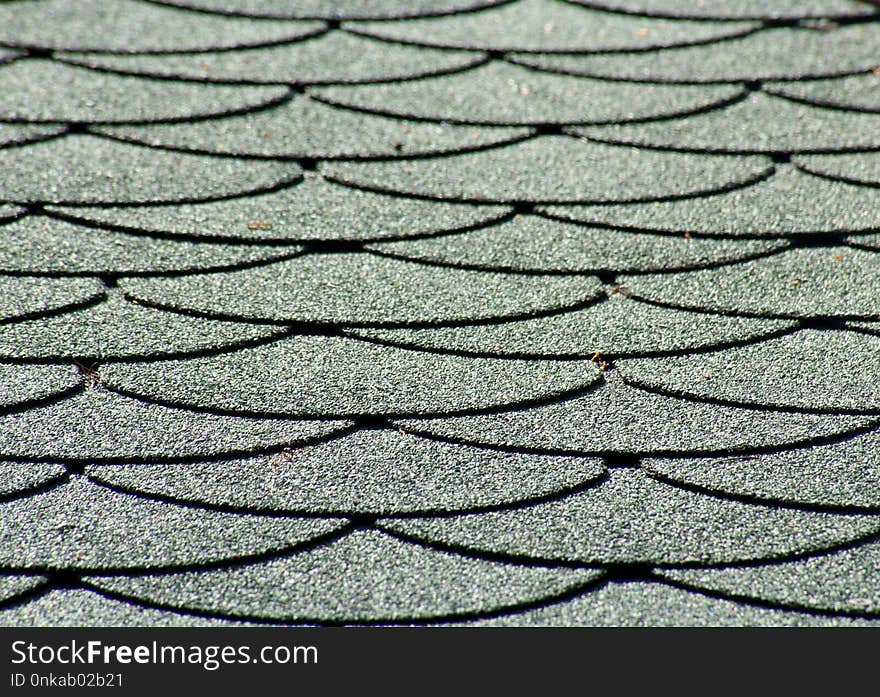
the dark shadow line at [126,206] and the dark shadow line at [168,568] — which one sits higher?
the dark shadow line at [126,206]

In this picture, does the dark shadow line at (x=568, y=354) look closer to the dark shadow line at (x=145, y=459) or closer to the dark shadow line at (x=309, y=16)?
the dark shadow line at (x=145, y=459)

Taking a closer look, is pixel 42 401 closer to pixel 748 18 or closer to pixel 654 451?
pixel 654 451

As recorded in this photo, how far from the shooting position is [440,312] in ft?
6.43

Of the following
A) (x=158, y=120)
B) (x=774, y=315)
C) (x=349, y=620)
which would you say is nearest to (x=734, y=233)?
(x=774, y=315)

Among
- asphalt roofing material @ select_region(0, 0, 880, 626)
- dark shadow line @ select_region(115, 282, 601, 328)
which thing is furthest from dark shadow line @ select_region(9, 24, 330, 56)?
dark shadow line @ select_region(115, 282, 601, 328)

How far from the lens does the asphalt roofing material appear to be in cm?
161

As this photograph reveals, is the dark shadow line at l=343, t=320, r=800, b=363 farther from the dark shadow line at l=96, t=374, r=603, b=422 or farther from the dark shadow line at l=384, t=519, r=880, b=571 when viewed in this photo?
the dark shadow line at l=384, t=519, r=880, b=571

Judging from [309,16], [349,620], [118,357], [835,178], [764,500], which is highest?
[309,16]

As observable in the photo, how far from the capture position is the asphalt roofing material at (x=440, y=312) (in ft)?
5.28

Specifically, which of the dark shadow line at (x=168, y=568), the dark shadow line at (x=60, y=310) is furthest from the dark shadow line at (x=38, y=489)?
the dark shadow line at (x=60, y=310)

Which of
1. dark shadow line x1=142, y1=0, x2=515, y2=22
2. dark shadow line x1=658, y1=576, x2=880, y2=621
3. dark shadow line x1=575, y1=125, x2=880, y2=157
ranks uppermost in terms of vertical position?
dark shadow line x1=142, y1=0, x2=515, y2=22

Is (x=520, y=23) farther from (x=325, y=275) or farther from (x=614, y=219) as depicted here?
(x=325, y=275)

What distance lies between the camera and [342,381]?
185 centimetres

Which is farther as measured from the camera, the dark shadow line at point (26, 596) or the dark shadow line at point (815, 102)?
the dark shadow line at point (815, 102)
